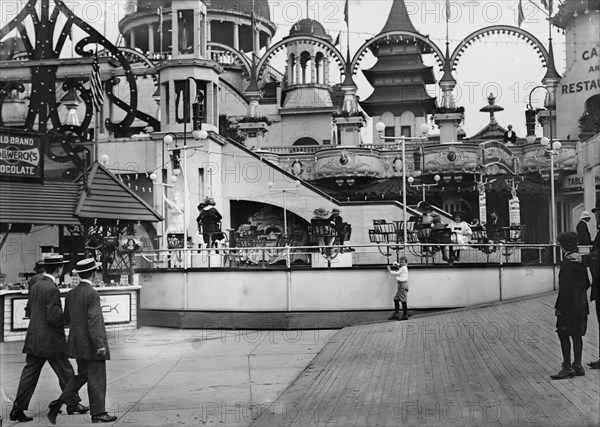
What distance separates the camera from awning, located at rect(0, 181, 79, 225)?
2084cm

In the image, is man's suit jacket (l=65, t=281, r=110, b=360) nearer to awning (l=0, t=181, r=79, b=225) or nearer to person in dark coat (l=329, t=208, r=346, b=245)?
awning (l=0, t=181, r=79, b=225)

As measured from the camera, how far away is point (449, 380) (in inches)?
506

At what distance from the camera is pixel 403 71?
6538 centimetres

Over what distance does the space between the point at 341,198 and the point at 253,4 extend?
30.5 meters

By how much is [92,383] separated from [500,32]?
4008cm

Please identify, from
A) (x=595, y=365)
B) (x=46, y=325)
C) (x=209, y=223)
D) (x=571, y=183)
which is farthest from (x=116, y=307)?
(x=571, y=183)

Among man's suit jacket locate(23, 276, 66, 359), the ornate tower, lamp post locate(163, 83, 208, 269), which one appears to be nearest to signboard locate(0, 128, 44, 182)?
lamp post locate(163, 83, 208, 269)

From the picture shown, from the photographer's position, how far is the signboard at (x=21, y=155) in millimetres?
20297

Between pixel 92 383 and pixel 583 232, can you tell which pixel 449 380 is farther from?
pixel 583 232

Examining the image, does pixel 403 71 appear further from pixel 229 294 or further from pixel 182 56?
pixel 229 294

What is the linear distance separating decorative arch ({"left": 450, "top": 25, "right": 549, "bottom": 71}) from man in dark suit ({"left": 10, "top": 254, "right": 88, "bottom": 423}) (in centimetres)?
3801

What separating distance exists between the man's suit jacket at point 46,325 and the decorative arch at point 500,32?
1496 inches

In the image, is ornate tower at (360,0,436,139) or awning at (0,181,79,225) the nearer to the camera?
awning at (0,181,79,225)

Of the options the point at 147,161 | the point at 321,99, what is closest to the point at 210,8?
the point at 321,99
